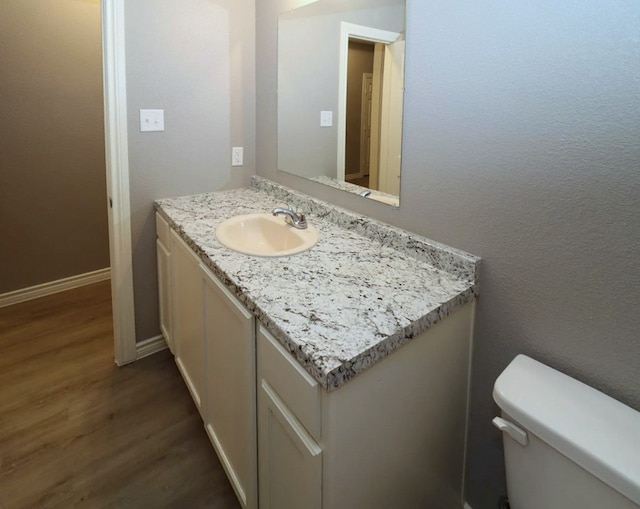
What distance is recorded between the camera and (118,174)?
198 centimetres

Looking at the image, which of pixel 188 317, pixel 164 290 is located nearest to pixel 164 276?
pixel 164 290

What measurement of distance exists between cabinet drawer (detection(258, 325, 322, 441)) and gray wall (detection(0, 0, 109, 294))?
253 centimetres

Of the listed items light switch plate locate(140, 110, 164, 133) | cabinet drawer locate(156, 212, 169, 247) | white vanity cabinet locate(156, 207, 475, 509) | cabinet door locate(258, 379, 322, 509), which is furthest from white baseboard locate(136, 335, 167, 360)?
cabinet door locate(258, 379, 322, 509)

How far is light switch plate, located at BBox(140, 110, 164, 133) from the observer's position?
2.00 metres

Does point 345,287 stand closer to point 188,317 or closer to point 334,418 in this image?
point 334,418

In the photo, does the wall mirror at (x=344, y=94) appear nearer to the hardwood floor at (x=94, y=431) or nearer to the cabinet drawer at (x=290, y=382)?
the cabinet drawer at (x=290, y=382)

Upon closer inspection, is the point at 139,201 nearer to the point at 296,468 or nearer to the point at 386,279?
the point at 386,279

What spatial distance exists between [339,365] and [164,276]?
1.49m

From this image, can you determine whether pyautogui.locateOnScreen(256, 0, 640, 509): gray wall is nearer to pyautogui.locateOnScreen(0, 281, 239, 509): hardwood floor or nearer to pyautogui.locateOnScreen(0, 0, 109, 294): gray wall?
pyautogui.locateOnScreen(0, 281, 239, 509): hardwood floor

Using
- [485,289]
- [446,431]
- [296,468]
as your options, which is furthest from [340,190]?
[296,468]

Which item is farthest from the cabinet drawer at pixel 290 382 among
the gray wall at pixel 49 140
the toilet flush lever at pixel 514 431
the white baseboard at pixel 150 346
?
the gray wall at pixel 49 140

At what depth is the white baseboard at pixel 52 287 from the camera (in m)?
2.86

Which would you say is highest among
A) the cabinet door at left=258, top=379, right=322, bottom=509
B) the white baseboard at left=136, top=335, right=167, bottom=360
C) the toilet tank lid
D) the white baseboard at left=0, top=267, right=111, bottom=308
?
the toilet tank lid

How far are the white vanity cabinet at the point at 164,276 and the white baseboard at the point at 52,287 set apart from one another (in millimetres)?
1264
